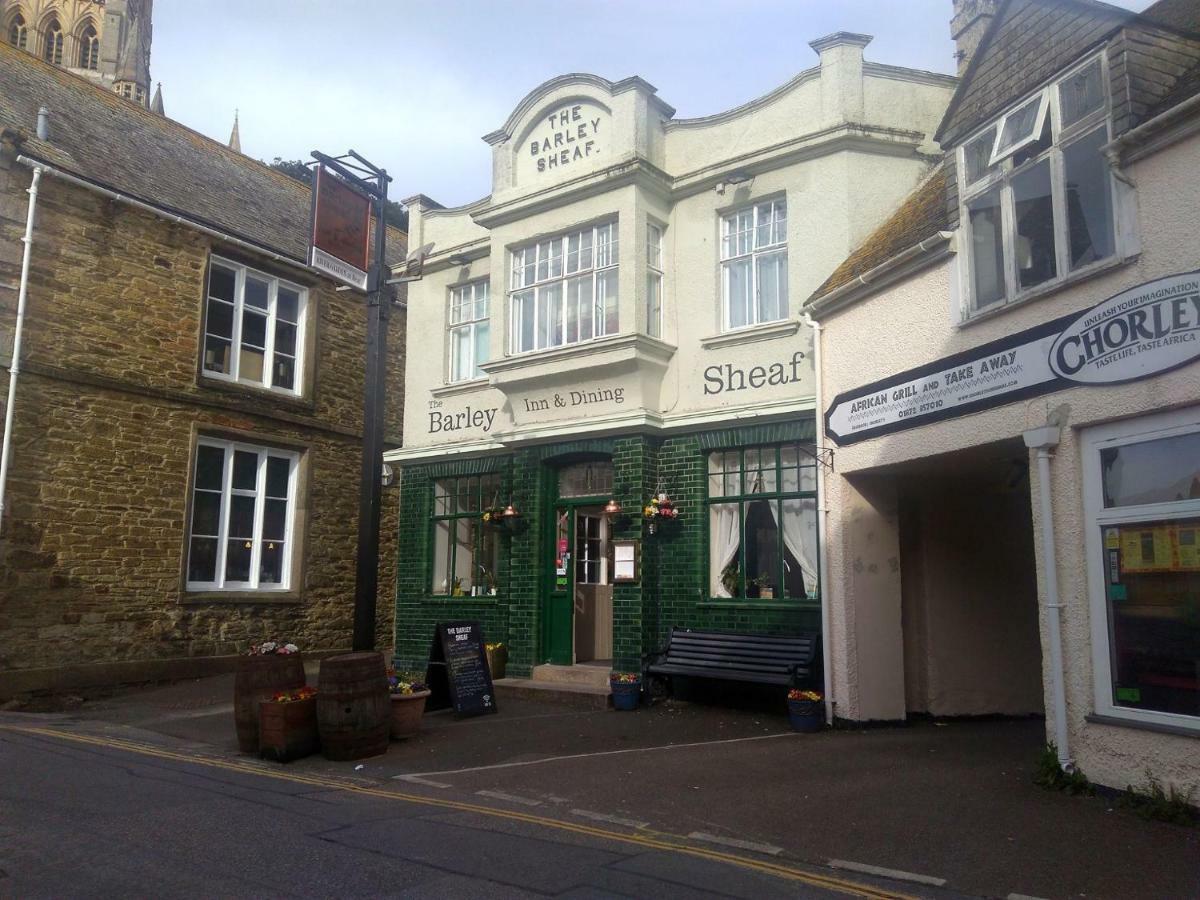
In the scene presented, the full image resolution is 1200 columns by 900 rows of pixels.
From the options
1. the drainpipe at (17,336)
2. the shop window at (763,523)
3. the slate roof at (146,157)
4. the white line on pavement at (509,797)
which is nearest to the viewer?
the white line on pavement at (509,797)

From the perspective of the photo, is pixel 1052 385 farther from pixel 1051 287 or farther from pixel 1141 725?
pixel 1141 725

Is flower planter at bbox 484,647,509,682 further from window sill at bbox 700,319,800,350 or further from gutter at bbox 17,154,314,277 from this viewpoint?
gutter at bbox 17,154,314,277

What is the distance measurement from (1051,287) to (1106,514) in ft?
5.94

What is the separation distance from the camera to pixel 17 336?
14367mm

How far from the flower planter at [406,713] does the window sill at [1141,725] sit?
6.31m

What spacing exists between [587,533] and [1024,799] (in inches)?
317

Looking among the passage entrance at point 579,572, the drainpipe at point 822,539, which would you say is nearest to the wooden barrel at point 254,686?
the passage entrance at point 579,572

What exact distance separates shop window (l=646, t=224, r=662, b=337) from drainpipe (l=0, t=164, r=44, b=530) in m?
9.12

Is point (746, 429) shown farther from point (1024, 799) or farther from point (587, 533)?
point (1024, 799)

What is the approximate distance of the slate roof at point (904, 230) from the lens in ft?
31.4

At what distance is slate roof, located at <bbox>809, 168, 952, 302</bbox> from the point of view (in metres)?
9.57

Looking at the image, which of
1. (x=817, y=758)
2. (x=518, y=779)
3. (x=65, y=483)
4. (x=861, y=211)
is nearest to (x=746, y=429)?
(x=861, y=211)

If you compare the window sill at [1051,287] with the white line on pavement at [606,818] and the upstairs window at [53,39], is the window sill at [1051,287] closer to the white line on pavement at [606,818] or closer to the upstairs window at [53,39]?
the white line on pavement at [606,818]

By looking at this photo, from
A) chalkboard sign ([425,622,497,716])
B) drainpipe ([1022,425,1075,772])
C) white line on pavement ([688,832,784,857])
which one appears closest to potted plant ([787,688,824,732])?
drainpipe ([1022,425,1075,772])
